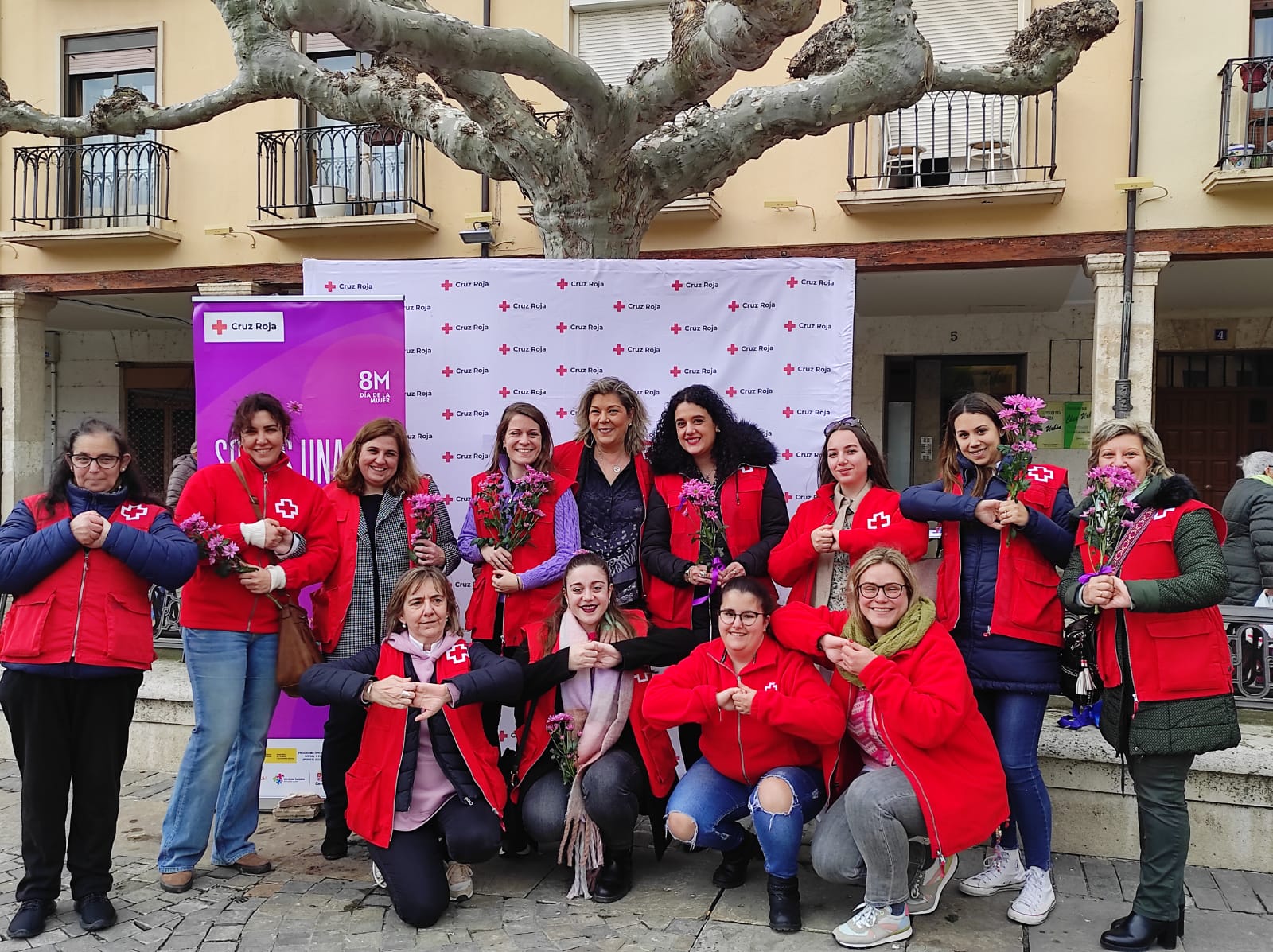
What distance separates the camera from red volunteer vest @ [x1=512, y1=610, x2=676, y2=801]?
12.6 ft

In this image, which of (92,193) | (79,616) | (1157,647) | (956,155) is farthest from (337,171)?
(1157,647)

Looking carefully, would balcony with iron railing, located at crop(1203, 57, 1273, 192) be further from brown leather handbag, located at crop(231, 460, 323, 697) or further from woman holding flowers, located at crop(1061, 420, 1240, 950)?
brown leather handbag, located at crop(231, 460, 323, 697)

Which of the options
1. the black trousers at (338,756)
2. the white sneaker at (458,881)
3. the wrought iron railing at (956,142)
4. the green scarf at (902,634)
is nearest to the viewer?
the green scarf at (902,634)

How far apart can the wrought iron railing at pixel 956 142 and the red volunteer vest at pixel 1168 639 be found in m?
7.57

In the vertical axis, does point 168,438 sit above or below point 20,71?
below

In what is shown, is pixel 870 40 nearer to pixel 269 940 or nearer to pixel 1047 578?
pixel 1047 578

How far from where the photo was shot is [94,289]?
1259 centimetres

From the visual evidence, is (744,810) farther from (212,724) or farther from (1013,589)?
(212,724)

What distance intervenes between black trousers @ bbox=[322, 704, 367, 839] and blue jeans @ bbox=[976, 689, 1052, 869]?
8.00 feet

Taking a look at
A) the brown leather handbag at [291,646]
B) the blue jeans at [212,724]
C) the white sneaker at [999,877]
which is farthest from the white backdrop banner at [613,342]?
Result: the white sneaker at [999,877]

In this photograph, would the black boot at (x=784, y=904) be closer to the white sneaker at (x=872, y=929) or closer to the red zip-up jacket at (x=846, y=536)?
the white sneaker at (x=872, y=929)

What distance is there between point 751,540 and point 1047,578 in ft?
3.79

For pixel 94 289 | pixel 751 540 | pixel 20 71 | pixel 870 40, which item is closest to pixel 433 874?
pixel 751 540

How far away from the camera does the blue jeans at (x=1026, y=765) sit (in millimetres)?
3562
